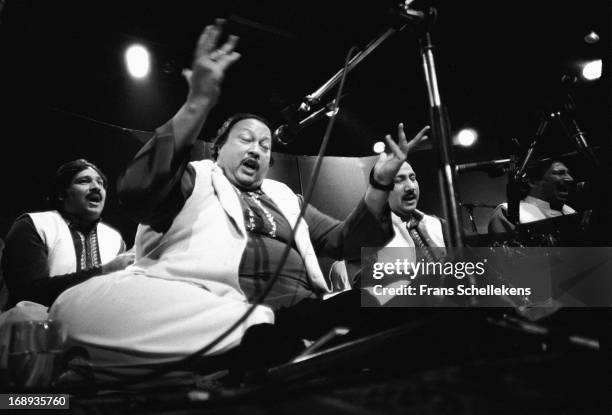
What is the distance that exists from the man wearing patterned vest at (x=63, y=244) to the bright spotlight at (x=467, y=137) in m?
4.02


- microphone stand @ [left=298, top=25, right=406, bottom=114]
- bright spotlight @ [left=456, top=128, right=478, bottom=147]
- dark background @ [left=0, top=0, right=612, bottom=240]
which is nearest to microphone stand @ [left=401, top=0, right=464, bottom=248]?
microphone stand @ [left=298, top=25, right=406, bottom=114]

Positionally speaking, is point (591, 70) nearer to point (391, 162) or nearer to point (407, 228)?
point (407, 228)

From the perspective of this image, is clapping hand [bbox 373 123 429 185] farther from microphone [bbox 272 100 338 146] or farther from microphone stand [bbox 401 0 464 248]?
microphone stand [bbox 401 0 464 248]

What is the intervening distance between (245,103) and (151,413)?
3.65 m

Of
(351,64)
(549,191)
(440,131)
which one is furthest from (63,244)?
(549,191)

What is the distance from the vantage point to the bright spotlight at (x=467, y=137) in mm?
5234

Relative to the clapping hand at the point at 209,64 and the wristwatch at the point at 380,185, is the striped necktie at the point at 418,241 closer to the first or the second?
the wristwatch at the point at 380,185

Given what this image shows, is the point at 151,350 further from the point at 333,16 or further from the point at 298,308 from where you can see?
the point at 333,16

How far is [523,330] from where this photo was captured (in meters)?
0.76

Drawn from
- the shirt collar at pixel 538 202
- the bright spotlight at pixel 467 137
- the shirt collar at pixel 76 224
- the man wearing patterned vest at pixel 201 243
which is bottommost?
the man wearing patterned vest at pixel 201 243

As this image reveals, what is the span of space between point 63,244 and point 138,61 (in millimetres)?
1690

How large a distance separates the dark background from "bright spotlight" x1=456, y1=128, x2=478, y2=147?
2.24 feet

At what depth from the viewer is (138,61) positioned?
3645 millimetres

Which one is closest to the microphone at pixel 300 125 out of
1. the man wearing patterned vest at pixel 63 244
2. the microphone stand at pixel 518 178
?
the microphone stand at pixel 518 178
